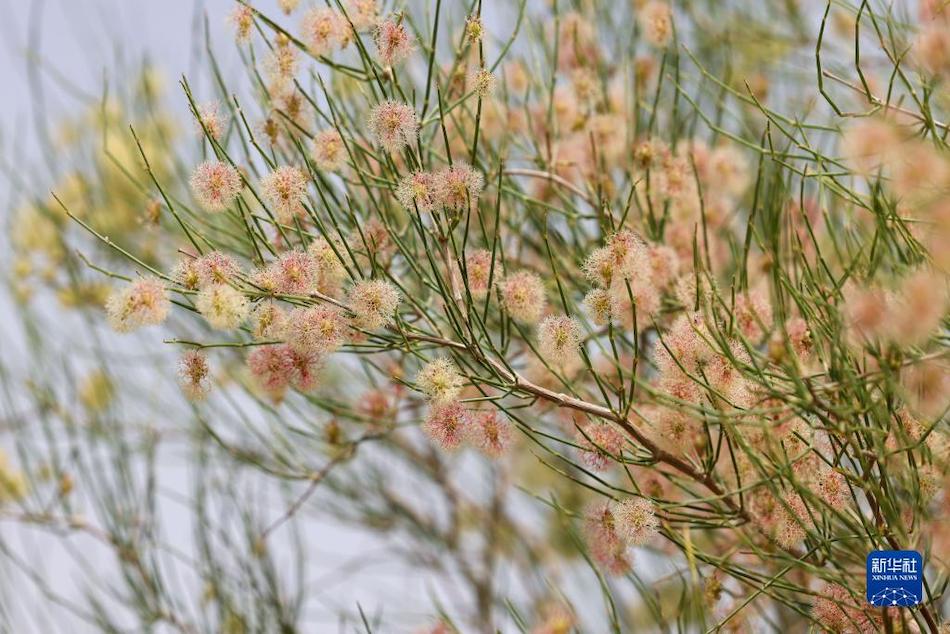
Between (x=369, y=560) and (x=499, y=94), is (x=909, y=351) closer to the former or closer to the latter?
(x=499, y=94)

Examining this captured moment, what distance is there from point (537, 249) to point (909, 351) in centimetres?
62

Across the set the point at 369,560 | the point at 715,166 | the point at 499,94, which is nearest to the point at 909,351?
the point at 715,166

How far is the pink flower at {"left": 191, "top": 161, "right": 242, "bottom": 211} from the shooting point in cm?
91

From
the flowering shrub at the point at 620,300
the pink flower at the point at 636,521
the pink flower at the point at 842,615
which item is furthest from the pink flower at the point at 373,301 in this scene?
the pink flower at the point at 842,615

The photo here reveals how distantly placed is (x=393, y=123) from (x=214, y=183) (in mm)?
163

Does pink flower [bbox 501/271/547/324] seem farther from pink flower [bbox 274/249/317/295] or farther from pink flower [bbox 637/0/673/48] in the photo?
pink flower [bbox 637/0/673/48]

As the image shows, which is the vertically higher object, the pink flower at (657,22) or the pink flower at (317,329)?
the pink flower at (657,22)

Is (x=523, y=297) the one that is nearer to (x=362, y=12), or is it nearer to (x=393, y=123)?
(x=393, y=123)

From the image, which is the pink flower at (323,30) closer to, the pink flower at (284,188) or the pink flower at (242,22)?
the pink flower at (242,22)

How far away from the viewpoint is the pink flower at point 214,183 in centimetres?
A: 91

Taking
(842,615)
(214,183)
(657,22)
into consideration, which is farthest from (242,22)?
(842,615)

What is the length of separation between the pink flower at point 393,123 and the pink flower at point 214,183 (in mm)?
130

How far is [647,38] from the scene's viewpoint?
134 centimetres

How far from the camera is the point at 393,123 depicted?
2.91 ft
